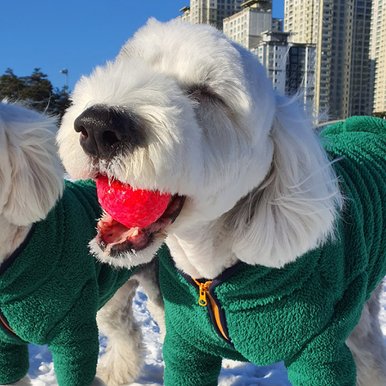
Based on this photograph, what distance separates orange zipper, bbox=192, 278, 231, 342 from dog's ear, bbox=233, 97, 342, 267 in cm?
26

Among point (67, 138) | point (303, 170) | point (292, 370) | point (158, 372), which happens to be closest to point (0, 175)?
point (67, 138)

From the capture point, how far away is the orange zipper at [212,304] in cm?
233

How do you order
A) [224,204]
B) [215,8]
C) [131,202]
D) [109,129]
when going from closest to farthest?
1. [109,129]
2. [131,202]
3. [224,204]
4. [215,8]

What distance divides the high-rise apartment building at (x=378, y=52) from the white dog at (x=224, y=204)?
213ft

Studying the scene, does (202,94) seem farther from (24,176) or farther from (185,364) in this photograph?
(185,364)

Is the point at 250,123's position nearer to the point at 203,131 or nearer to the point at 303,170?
the point at 203,131

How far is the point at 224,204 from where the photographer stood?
2051mm

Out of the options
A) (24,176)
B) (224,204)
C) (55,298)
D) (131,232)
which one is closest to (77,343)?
(55,298)

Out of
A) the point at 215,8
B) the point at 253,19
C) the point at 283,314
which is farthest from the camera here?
the point at 215,8

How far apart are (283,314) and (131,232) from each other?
0.75m

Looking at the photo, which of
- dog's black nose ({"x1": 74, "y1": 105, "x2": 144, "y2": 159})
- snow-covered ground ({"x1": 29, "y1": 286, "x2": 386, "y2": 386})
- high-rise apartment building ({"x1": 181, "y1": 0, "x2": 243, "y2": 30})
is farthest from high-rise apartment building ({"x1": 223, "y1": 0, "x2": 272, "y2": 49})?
dog's black nose ({"x1": 74, "y1": 105, "x2": 144, "y2": 159})

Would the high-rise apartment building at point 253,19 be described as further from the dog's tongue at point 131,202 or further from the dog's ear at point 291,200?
the dog's tongue at point 131,202

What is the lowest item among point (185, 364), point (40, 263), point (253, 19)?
point (185, 364)

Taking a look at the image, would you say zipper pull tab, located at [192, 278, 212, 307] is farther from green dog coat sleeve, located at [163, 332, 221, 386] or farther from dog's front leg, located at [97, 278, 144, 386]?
dog's front leg, located at [97, 278, 144, 386]
